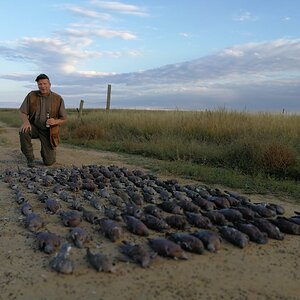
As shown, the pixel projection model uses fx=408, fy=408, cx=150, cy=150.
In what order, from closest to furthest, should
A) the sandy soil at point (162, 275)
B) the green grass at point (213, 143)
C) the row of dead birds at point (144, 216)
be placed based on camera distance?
the sandy soil at point (162, 275), the row of dead birds at point (144, 216), the green grass at point (213, 143)

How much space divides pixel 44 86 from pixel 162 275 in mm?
5351

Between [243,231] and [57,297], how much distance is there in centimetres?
183

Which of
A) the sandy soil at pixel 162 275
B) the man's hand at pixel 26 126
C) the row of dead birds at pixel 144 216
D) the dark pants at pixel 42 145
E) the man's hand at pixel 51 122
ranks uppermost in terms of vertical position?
the man's hand at pixel 51 122

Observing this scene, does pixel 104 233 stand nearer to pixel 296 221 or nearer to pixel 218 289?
pixel 218 289

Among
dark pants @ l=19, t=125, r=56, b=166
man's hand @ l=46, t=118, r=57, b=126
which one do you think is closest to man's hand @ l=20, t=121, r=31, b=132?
dark pants @ l=19, t=125, r=56, b=166

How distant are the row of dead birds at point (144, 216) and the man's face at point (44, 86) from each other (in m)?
2.01

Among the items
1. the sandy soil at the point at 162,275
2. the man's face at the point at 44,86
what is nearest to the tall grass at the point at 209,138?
the man's face at the point at 44,86

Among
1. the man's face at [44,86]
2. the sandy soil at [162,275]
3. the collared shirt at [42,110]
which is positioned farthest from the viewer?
the collared shirt at [42,110]

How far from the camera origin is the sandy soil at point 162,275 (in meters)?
2.64

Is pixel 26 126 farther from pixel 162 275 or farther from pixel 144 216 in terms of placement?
pixel 162 275

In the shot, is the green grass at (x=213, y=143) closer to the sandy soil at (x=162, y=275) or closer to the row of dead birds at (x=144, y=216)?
the row of dead birds at (x=144, y=216)

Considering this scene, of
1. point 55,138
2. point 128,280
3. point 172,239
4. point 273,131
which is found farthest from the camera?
point 273,131

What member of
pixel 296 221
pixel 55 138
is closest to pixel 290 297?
pixel 296 221

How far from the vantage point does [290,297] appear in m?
2.65
